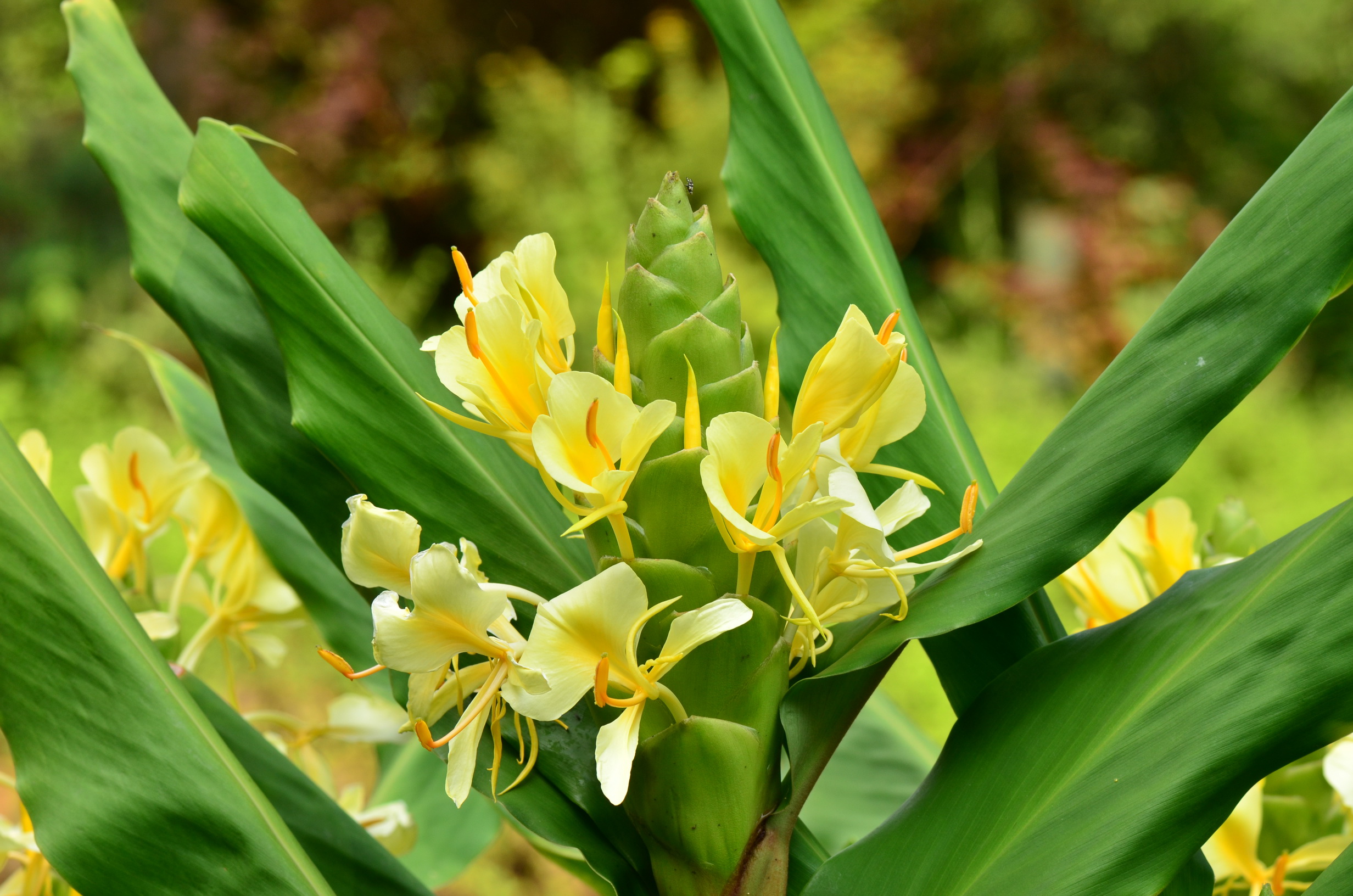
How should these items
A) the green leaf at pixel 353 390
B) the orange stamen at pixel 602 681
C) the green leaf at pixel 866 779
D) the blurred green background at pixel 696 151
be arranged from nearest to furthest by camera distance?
the orange stamen at pixel 602 681 < the green leaf at pixel 353 390 < the green leaf at pixel 866 779 < the blurred green background at pixel 696 151

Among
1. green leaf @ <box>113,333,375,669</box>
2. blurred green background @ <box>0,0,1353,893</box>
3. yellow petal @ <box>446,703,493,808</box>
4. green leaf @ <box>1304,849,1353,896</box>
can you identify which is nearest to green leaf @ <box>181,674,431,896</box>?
green leaf @ <box>113,333,375,669</box>

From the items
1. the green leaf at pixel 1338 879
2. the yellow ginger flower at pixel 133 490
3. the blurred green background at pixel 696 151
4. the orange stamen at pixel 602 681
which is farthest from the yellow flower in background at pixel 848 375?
the blurred green background at pixel 696 151

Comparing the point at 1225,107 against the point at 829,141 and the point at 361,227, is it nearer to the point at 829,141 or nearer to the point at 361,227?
the point at 361,227

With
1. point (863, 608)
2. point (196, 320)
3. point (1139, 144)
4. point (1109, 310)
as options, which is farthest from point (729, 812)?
point (1139, 144)

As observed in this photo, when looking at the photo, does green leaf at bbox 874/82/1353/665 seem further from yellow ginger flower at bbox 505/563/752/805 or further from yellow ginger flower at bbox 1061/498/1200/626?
yellow ginger flower at bbox 1061/498/1200/626

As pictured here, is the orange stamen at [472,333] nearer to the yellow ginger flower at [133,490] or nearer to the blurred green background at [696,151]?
the yellow ginger flower at [133,490]
